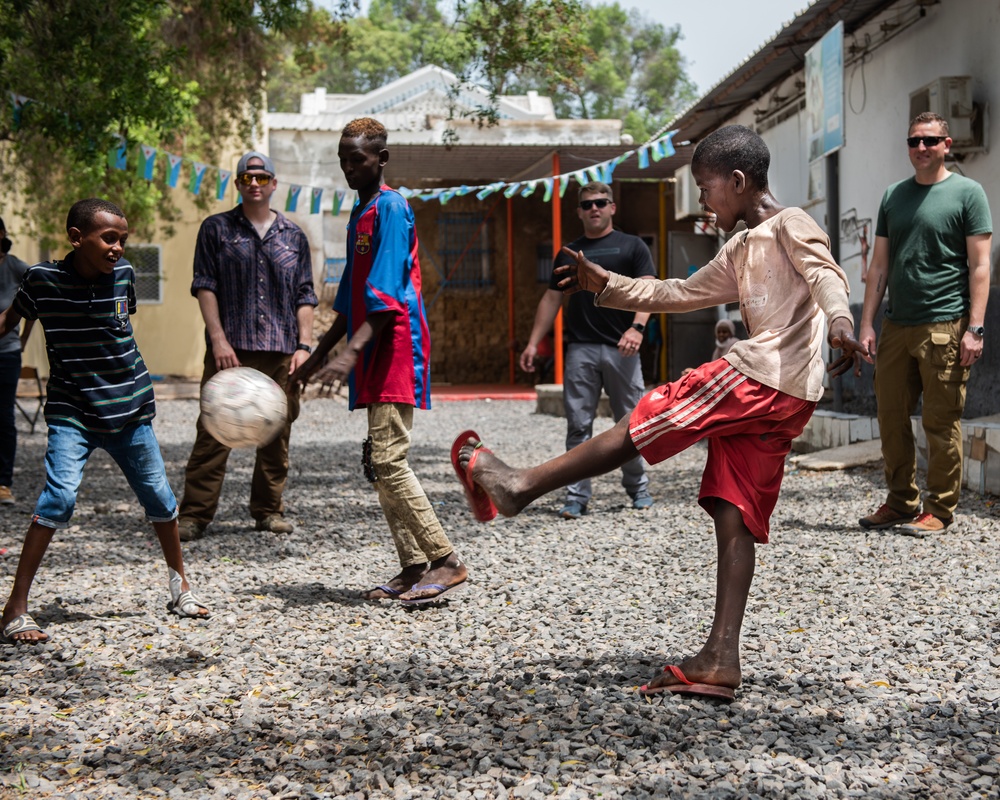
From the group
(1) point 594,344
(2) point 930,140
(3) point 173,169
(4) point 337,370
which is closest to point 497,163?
(3) point 173,169

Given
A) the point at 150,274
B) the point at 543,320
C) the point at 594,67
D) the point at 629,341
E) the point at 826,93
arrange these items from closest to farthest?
the point at 629,341
the point at 543,320
the point at 826,93
the point at 150,274
the point at 594,67

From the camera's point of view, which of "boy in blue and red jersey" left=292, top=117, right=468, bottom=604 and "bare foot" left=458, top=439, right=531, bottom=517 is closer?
"bare foot" left=458, top=439, right=531, bottom=517

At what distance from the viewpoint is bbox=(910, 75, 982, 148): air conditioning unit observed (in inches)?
340

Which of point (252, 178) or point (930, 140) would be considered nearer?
point (930, 140)

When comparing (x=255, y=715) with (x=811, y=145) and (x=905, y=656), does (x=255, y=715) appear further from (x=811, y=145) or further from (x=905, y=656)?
(x=811, y=145)

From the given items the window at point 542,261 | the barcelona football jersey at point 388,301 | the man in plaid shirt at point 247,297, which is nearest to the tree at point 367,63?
the window at point 542,261

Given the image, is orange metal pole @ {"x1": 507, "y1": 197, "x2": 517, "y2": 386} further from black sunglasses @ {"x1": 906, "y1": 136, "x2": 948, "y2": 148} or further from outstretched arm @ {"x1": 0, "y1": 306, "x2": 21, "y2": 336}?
outstretched arm @ {"x1": 0, "y1": 306, "x2": 21, "y2": 336}

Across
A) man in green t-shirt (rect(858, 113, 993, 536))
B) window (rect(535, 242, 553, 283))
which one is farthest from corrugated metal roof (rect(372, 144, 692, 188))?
man in green t-shirt (rect(858, 113, 993, 536))

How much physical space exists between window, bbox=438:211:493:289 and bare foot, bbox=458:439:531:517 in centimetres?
1813

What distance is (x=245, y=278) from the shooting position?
6.18 meters

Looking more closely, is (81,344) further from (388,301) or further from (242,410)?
(388,301)

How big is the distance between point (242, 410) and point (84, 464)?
773mm

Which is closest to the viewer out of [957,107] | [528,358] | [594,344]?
[528,358]

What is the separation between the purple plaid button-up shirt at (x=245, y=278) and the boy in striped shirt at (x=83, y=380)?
1712mm
